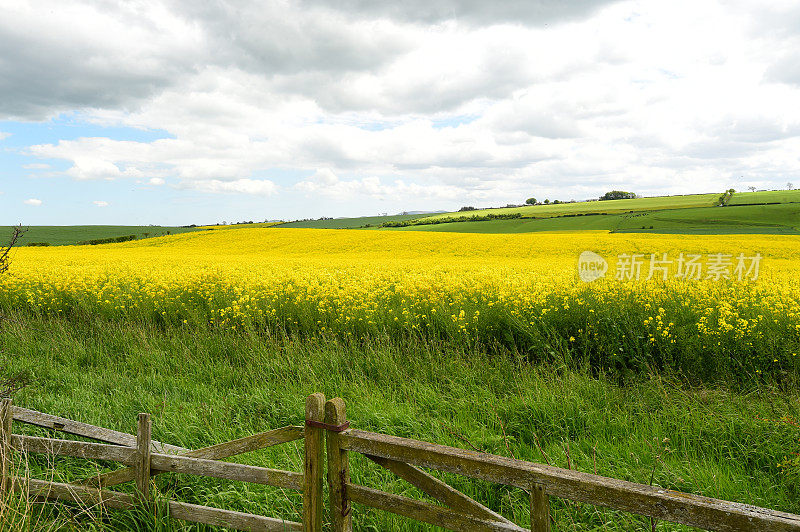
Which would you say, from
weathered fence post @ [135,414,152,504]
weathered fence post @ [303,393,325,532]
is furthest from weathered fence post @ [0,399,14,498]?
weathered fence post @ [303,393,325,532]

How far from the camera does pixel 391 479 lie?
12.3 feet

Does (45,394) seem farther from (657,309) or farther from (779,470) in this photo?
(657,309)

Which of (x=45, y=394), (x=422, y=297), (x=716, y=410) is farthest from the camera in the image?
(x=422, y=297)

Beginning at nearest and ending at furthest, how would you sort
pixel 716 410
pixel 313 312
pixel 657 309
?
pixel 716 410 → pixel 657 309 → pixel 313 312

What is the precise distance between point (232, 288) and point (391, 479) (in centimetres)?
824

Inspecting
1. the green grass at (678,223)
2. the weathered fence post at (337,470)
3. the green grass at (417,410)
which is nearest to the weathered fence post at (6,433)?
the green grass at (417,410)

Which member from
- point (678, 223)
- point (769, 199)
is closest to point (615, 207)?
point (769, 199)

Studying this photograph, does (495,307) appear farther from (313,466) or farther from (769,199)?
(769,199)

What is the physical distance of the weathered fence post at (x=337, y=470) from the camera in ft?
8.33

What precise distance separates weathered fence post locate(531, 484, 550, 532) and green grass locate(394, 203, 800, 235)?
151ft

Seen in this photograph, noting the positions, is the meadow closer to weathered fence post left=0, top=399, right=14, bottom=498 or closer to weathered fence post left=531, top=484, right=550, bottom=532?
weathered fence post left=0, top=399, right=14, bottom=498

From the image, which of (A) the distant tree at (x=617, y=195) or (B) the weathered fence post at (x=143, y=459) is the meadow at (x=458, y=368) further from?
(A) the distant tree at (x=617, y=195)

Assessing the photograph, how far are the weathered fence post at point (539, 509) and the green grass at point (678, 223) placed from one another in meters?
46.2

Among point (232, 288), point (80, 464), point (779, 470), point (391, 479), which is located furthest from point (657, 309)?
point (232, 288)
